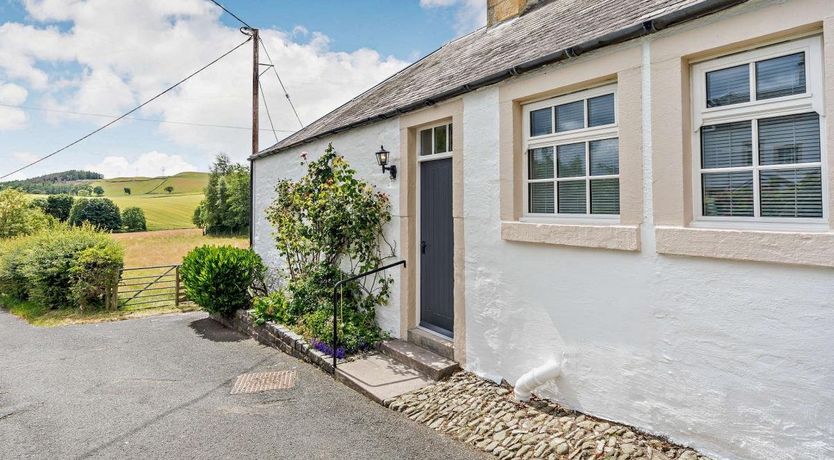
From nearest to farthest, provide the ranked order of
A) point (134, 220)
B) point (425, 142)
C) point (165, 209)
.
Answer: point (425, 142) < point (134, 220) < point (165, 209)

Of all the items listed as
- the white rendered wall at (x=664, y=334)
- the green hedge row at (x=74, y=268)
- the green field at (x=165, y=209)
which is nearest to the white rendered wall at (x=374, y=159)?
the white rendered wall at (x=664, y=334)

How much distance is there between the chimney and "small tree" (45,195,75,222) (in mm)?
51202

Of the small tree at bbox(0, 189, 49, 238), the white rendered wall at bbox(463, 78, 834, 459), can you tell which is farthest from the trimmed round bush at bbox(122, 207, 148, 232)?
the white rendered wall at bbox(463, 78, 834, 459)

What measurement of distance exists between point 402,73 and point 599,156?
6.32 metres

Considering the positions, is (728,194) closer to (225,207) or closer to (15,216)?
(15,216)

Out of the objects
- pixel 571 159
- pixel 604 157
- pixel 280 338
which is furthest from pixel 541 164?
pixel 280 338

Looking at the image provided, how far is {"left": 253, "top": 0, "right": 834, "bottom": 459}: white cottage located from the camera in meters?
2.85

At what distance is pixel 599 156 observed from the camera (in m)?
4.09

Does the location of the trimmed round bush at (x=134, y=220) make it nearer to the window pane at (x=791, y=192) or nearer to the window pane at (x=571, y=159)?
the window pane at (x=571, y=159)

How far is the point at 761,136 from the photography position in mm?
3102

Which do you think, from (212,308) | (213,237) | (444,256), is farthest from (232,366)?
(213,237)

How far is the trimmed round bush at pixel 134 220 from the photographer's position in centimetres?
4653

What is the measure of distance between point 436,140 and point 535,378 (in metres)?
3.50

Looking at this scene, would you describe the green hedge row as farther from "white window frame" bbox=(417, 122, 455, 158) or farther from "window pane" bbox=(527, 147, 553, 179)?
"window pane" bbox=(527, 147, 553, 179)
